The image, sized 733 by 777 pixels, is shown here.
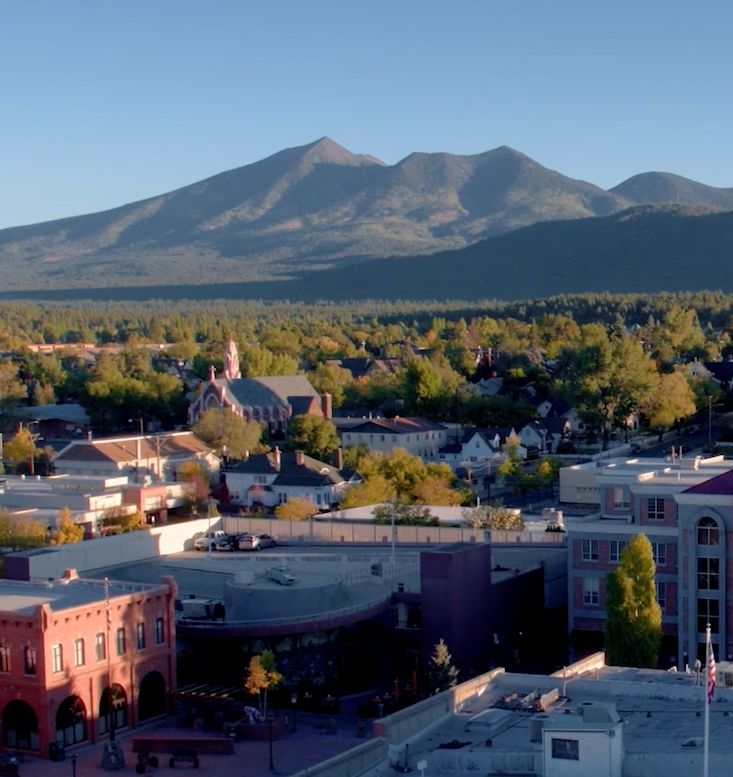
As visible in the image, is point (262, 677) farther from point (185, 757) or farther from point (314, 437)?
point (314, 437)

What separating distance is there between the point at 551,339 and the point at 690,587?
11012 centimetres

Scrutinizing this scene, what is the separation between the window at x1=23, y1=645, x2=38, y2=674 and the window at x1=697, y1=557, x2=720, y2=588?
1607 centimetres

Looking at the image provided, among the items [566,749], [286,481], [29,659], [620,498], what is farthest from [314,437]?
[566,749]

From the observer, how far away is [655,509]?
134 ft

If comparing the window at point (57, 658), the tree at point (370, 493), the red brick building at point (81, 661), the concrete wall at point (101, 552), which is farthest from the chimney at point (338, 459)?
the window at point (57, 658)

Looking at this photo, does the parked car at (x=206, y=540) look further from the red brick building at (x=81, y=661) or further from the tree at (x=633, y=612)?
the tree at (x=633, y=612)

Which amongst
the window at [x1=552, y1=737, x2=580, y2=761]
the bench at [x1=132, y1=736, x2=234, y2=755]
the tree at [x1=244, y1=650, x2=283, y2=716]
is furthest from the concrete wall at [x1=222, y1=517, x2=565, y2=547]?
the window at [x1=552, y1=737, x2=580, y2=761]

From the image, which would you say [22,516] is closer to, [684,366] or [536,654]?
[536,654]

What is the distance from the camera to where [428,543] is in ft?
157

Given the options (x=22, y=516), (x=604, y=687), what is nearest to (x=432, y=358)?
(x=22, y=516)

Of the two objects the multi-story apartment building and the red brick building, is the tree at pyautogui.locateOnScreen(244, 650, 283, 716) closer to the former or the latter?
the red brick building

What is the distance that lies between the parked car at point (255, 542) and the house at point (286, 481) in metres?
15.3

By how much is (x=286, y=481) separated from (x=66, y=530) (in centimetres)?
1728

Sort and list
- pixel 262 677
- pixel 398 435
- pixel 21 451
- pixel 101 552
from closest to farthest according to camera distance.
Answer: pixel 262 677
pixel 101 552
pixel 21 451
pixel 398 435
